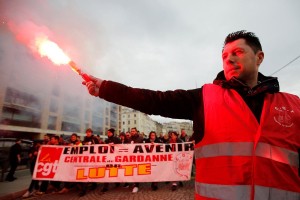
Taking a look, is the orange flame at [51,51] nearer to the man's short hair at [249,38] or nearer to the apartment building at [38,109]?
the man's short hair at [249,38]

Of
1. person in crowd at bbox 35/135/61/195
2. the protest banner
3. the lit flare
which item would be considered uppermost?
the lit flare

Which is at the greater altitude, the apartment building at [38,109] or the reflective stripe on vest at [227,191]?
the apartment building at [38,109]

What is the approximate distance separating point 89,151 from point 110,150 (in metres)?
0.83

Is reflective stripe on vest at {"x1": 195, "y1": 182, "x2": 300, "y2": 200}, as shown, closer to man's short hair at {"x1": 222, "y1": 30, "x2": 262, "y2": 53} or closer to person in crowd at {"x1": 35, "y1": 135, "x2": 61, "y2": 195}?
man's short hair at {"x1": 222, "y1": 30, "x2": 262, "y2": 53}

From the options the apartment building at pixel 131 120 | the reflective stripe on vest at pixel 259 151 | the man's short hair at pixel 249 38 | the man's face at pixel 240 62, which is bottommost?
the reflective stripe on vest at pixel 259 151

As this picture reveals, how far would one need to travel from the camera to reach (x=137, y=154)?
838 cm

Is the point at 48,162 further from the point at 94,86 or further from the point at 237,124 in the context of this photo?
the point at 237,124

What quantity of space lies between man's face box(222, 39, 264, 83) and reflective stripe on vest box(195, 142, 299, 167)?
1.87 feet

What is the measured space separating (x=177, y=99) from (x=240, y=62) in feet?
1.99

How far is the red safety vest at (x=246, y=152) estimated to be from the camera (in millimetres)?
1277

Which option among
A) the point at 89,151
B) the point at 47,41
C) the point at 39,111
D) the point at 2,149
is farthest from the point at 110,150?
the point at 39,111

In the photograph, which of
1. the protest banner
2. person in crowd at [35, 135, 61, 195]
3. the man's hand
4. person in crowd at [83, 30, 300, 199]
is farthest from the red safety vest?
person in crowd at [35, 135, 61, 195]

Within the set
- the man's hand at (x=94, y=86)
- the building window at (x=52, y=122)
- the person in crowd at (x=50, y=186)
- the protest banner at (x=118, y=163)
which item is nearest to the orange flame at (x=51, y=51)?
the man's hand at (x=94, y=86)

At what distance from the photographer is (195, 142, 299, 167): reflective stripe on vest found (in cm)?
132
